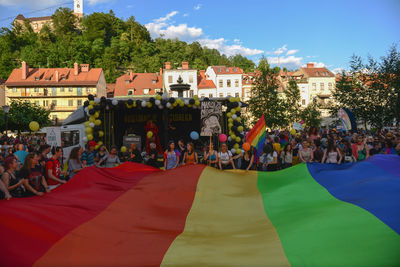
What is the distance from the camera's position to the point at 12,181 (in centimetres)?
723

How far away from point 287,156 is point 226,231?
26.2ft

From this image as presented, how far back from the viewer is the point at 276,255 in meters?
4.41

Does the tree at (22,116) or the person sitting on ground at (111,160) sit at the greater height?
the tree at (22,116)

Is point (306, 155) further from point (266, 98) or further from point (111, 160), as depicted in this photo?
point (266, 98)

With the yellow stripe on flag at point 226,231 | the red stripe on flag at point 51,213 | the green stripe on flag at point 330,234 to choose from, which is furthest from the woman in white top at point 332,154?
the red stripe on flag at point 51,213

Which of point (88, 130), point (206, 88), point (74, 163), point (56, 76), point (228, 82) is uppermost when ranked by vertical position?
point (56, 76)

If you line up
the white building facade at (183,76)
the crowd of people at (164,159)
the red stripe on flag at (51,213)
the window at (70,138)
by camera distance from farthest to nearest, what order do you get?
1. the white building facade at (183,76)
2. the window at (70,138)
3. the crowd of people at (164,159)
4. the red stripe on flag at (51,213)

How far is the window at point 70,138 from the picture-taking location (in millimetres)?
17312

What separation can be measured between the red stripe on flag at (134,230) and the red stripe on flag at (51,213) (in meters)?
0.17

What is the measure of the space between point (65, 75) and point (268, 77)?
55407 mm

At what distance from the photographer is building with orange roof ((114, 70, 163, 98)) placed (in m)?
68.9

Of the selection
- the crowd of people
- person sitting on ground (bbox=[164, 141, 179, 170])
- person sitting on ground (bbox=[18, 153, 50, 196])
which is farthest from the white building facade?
person sitting on ground (bbox=[18, 153, 50, 196])

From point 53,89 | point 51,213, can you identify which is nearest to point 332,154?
point 51,213

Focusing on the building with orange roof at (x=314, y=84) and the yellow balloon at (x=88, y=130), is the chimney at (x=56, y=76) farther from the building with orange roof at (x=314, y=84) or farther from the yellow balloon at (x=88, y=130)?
the yellow balloon at (x=88, y=130)
